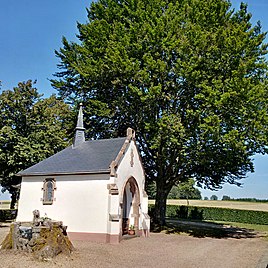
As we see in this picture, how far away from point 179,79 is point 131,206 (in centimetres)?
1025

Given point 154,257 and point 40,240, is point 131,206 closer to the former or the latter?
point 154,257

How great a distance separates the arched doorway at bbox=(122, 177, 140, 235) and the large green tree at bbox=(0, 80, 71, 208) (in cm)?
1026

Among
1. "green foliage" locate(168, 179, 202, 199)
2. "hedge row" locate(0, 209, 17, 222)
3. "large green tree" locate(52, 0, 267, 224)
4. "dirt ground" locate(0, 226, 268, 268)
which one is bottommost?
"dirt ground" locate(0, 226, 268, 268)

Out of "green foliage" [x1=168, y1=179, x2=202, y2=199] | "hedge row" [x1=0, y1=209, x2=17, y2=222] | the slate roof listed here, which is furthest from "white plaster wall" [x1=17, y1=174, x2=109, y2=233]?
"green foliage" [x1=168, y1=179, x2=202, y2=199]

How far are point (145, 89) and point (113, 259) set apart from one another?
1423 centimetres

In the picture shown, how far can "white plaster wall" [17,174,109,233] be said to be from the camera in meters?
20.1

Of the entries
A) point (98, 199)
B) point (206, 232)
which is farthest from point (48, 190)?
point (206, 232)

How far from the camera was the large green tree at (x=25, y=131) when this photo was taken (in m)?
29.8

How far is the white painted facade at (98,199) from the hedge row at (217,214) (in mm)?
21548

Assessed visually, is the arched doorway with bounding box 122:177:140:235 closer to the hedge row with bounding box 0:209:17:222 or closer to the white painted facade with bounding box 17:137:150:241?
the white painted facade with bounding box 17:137:150:241

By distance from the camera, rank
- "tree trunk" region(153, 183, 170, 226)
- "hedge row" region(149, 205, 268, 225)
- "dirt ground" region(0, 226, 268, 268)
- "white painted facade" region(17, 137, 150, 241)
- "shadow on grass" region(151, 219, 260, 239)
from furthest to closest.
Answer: "hedge row" region(149, 205, 268, 225) → "tree trunk" region(153, 183, 170, 226) → "shadow on grass" region(151, 219, 260, 239) → "white painted facade" region(17, 137, 150, 241) → "dirt ground" region(0, 226, 268, 268)

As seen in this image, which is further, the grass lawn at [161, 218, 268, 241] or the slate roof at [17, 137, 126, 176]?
the grass lawn at [161, 218, 268, 241]

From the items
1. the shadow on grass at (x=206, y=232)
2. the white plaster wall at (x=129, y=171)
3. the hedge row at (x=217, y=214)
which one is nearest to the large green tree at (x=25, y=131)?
the white plaster wall at (x=129, y=171)

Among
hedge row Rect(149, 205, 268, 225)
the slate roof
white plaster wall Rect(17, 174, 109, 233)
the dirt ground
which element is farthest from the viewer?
hedge row Rect(149, 205, 268, 225)
